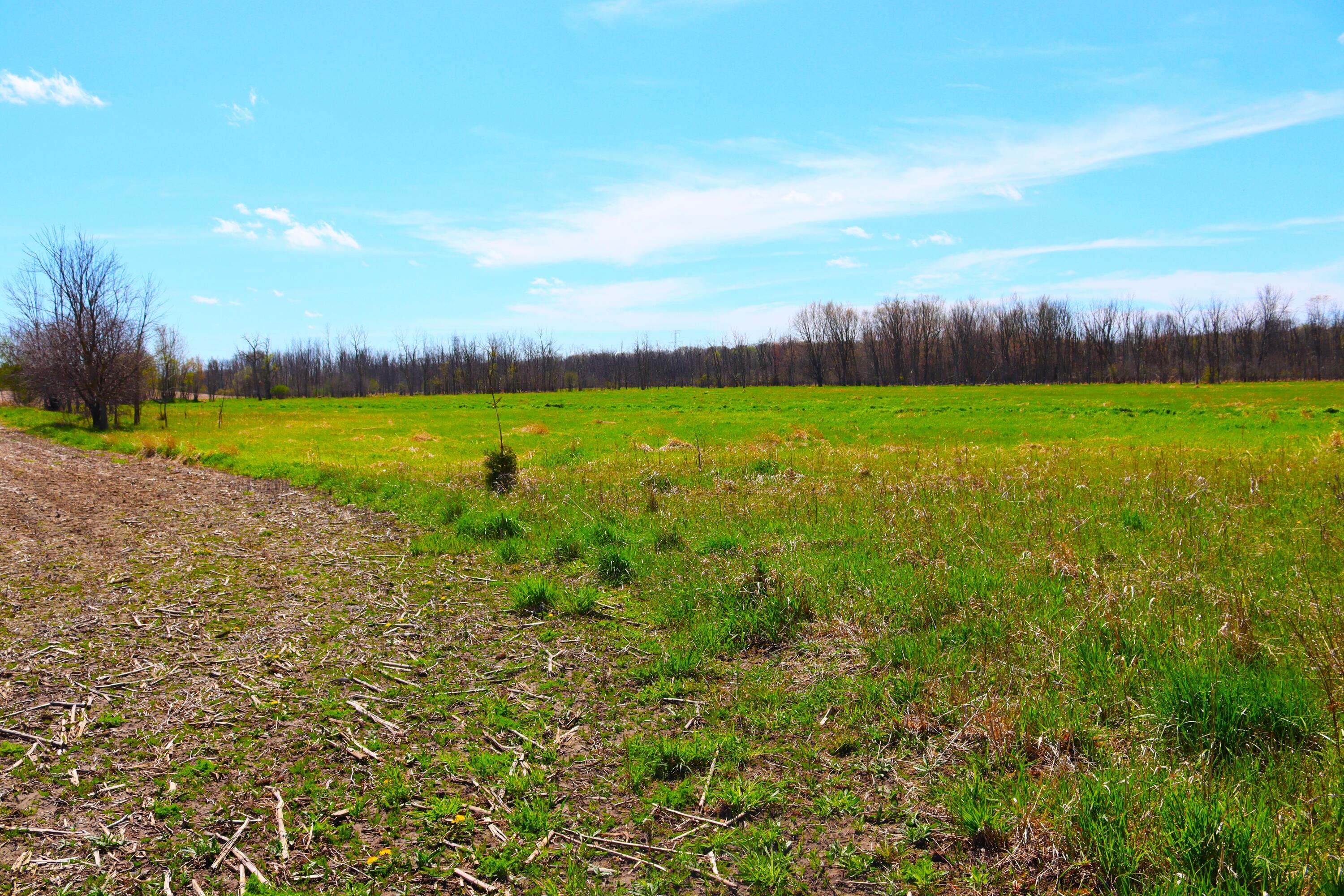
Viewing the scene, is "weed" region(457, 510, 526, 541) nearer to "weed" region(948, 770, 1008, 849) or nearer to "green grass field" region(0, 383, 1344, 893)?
"green grass field" region(0, 383, 1344, 893)

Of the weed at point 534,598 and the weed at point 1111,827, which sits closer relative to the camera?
the weed at point 1111,827

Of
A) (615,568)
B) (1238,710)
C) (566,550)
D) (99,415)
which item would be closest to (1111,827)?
(1238,710)

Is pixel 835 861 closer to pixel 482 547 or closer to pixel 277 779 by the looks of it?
pixel 277 779

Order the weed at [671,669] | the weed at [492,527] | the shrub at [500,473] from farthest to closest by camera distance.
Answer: the shrub at [500,473] → the weed at [492,527] → the weed at [671,669]

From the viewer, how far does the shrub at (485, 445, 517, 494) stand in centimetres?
1386

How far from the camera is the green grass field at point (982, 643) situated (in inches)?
131

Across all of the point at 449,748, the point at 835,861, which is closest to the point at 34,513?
the point at 449,748

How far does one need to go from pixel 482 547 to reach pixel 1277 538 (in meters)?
9.55

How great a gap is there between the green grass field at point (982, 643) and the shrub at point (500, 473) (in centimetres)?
35

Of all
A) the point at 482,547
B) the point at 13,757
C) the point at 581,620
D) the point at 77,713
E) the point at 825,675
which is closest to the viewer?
the point at 13,757

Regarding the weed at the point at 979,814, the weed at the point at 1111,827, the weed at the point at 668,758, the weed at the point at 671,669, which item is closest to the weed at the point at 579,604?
the weed at the point at 671,669

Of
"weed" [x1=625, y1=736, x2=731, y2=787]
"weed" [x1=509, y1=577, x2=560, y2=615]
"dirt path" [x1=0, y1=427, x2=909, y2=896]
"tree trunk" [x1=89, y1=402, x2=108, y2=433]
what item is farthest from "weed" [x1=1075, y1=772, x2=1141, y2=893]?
"tree trunk" [x1=89, y1=402, x2=108, y2=433]

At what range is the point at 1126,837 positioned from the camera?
3.20 metres

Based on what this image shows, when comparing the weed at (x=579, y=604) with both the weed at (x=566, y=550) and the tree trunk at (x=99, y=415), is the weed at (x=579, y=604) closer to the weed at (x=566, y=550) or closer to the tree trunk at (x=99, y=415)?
the weed at (x=566, y=550)
